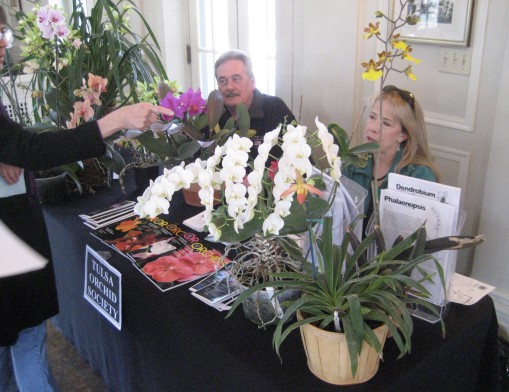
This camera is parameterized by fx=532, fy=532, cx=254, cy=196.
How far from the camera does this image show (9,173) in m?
→ 1.48

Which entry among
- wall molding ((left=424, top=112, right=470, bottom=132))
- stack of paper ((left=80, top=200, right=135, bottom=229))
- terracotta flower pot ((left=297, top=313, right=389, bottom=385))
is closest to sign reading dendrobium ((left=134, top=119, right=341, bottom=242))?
terracotta flower pot ((left=297, top=313, right=389, bottom=385))

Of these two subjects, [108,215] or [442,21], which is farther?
[442,21]

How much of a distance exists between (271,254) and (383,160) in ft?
2.97

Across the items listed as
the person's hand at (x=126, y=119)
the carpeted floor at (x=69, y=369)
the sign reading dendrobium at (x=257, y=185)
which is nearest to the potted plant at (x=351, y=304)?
the sign reading dendrobium at (x=257, y=185)

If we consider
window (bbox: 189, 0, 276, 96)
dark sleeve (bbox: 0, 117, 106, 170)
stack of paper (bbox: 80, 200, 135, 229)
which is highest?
window (bbox: 189, 0, 276, 96)

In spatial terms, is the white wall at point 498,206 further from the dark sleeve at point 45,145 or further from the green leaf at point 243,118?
the dark sleeve at point 45,145

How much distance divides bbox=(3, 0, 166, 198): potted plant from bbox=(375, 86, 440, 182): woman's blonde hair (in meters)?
1.03

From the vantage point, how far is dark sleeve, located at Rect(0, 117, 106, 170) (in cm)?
139

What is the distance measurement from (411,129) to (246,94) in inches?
36.8

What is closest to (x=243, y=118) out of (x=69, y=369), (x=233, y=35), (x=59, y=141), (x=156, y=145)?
(x=156, y=145)

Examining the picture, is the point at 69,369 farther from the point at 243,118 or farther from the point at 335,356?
the point at 335,356

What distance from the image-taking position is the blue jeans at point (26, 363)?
5.44 ft

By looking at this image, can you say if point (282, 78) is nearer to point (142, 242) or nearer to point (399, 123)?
point (399, 123)

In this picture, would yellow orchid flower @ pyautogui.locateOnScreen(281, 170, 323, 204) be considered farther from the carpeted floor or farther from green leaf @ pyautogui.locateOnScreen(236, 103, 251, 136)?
the carpeted floor
